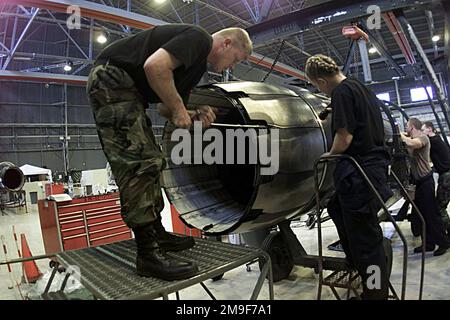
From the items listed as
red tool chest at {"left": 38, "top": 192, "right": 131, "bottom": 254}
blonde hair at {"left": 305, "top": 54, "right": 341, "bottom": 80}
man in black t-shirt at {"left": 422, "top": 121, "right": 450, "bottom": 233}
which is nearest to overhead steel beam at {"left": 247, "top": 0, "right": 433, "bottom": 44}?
blonde hair at {"left": 305, "top": 54, "right": 341, "bottom": 80}

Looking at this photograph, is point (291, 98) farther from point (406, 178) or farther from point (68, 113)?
point (68, 113)

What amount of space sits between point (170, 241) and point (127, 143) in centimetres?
68

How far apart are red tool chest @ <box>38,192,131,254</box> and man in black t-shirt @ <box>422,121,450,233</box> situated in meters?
4.14

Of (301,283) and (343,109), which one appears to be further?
(301,283)

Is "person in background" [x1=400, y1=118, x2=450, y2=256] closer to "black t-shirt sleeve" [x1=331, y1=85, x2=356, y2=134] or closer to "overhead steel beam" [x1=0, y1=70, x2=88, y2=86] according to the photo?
"black t-shirt sleeve" [x1=331, y1=85, x2=356, y2=134]

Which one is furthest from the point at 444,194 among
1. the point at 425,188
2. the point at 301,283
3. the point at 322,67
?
the point at 322,67

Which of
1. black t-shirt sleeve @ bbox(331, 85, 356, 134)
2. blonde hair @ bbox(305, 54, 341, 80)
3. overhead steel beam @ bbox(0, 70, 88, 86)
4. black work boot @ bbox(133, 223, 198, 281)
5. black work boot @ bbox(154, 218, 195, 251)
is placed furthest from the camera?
overhead steel beam @ bbox(0, 70, 88, 86)

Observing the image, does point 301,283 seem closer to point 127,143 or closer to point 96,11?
point 127,143

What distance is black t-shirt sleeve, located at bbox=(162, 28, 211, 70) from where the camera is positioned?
1.47 m


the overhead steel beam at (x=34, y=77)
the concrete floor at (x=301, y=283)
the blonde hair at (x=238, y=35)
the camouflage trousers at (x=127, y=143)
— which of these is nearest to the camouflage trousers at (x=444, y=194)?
the concrete floor at (x=301, y=283)

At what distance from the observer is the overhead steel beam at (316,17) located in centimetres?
274

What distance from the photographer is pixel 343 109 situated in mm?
2184

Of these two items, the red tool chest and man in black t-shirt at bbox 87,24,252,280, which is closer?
man in black t-shirt at bbox 87,24,252,280
